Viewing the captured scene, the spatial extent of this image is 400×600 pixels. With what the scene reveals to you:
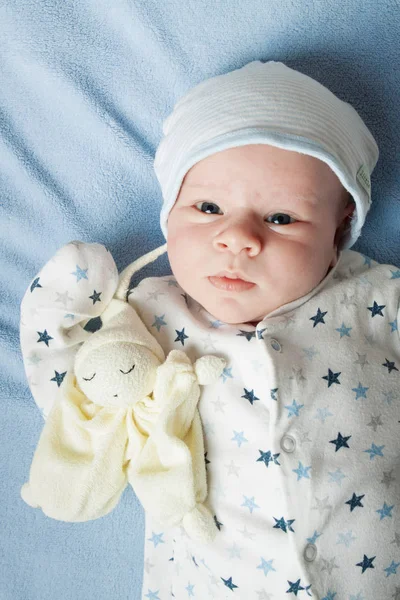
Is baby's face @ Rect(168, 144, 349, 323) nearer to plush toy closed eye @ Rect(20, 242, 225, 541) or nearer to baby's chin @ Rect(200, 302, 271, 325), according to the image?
baby's chin @ Rect(200, 302, 271, 325)

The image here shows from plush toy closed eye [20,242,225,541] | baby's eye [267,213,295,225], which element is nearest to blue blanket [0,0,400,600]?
plush toy closed eye [20,242,225,541]

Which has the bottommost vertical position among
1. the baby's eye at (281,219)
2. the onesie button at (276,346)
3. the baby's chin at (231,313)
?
the onesie button at (276,346)

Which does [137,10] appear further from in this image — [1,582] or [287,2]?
[1,582]

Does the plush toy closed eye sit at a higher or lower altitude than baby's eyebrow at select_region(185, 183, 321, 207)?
lower

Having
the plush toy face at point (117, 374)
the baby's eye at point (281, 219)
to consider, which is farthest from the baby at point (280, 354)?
the plush toy face at point (117, 374)

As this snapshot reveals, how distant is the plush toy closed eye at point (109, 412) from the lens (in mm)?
1058

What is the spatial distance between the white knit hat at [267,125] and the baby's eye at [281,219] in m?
0.11

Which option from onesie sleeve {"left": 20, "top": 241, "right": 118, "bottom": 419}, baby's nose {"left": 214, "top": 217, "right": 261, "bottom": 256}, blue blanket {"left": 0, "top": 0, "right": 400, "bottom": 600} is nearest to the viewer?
baby's nose {"left": 214, "top": 217, "right": 261, "bottom": 256}

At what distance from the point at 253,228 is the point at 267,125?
0.59 ft

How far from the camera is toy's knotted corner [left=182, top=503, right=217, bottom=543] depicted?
107cm

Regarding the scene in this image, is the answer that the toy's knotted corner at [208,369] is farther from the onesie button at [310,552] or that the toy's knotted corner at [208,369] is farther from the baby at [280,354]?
the onesie button at [310,552]

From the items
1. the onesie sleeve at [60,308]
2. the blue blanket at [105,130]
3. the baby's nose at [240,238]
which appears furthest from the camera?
the blue blanket at [105,130]

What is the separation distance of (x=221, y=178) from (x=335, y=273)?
13.4 inches

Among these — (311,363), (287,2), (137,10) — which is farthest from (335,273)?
(137,10)
